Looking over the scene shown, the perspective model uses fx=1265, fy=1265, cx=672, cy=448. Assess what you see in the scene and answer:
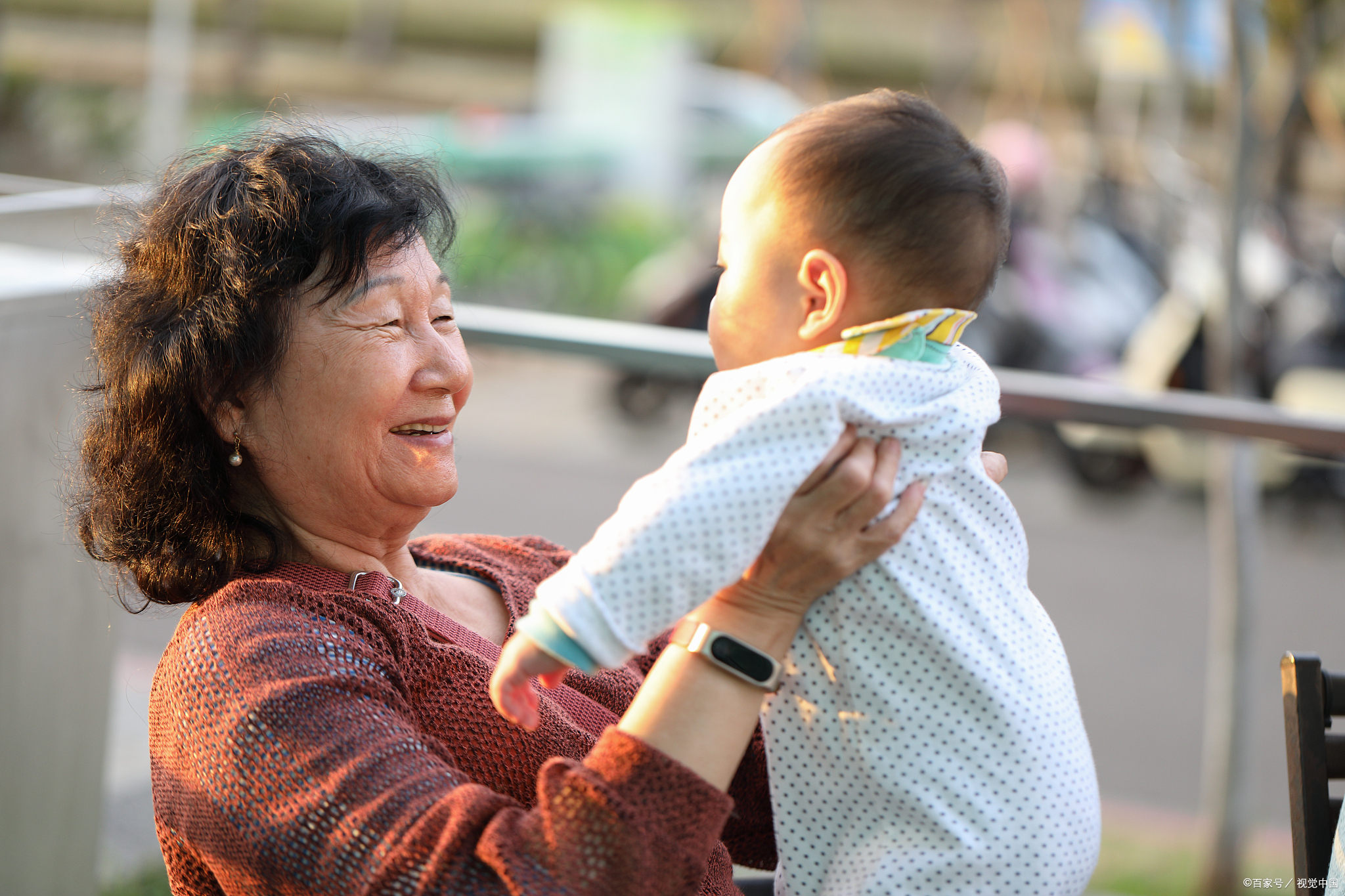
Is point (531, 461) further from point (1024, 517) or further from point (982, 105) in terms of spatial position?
point (982, 105)

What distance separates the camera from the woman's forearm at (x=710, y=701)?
1.29m

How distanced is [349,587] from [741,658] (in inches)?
21.8

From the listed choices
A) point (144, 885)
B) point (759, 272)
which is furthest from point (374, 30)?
point (759, 272)

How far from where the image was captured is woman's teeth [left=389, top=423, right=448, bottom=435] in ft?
5.29

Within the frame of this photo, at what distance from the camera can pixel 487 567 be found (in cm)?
187

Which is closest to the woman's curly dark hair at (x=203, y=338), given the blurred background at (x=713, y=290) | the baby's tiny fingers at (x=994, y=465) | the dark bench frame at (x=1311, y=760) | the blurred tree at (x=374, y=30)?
the blurred background at (x=713, y=290)

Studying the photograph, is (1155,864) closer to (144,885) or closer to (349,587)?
(144,885)

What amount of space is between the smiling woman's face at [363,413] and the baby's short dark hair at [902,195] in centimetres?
54

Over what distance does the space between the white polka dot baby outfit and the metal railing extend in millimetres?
1050

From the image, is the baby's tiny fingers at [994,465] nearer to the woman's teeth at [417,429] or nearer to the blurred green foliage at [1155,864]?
the woman's teeth at [417,429]

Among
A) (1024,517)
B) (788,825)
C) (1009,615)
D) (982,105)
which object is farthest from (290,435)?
(982,105)

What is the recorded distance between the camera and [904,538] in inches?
53.2

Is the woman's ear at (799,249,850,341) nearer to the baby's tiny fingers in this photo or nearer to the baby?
the baby

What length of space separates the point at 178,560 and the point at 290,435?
0.66 feet
